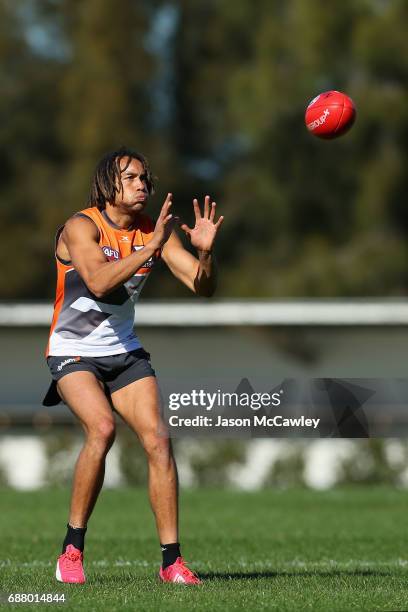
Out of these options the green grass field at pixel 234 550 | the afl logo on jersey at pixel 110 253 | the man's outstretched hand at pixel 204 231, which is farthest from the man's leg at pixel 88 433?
the man's outstretched hand at pixel 204 231

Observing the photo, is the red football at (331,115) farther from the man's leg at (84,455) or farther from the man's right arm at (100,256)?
the man's leg at (84,455)

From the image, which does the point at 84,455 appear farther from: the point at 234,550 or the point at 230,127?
the point at 230,127

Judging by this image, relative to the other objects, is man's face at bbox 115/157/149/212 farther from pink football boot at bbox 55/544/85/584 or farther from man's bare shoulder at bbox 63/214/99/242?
pink football boot at bbox 55/544/85/584

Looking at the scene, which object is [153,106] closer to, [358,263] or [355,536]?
[358,263]

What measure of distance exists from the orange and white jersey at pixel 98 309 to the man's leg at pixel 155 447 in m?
0.28

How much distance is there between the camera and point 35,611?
22.0 feet

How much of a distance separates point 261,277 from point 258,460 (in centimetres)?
1007

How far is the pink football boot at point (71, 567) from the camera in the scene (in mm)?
7801

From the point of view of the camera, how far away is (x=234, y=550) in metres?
11.3

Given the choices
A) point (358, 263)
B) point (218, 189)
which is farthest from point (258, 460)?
point (218, 189)

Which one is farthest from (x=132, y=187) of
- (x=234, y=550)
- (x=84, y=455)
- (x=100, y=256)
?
(x=234, y=550)

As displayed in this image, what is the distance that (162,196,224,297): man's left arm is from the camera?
8078 mm

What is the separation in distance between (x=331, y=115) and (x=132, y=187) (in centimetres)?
154

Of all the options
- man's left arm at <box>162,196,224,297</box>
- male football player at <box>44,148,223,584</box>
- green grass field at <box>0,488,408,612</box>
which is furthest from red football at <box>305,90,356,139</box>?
green grass field at <box>0,488,408,612</box>
